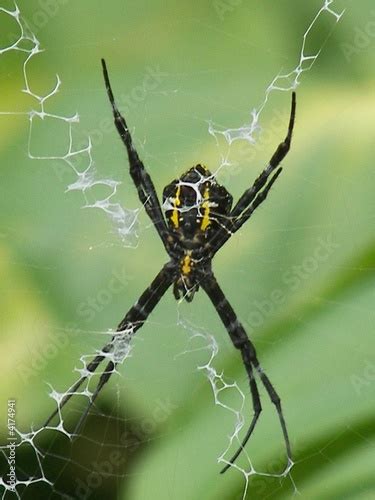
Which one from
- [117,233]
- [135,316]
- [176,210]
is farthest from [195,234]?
[117,233]

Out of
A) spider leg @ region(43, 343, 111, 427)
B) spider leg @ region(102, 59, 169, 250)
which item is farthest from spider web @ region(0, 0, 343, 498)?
spider leg @ region(102, 59, 169, 250)

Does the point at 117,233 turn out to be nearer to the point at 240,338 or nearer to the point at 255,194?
the point at 240,338

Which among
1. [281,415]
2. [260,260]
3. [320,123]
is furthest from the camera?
[320,123]

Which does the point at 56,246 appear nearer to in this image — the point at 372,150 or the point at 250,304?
the point at 250,304

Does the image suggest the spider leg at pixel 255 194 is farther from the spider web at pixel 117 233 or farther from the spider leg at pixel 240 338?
the spider web at pixel 117 233

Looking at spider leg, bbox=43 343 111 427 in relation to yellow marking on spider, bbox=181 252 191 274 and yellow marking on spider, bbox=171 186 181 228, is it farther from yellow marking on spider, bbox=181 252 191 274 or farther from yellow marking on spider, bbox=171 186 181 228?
yellow marking on spider, bbox=171 186 181 228

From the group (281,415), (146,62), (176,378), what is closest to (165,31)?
(146,62)
